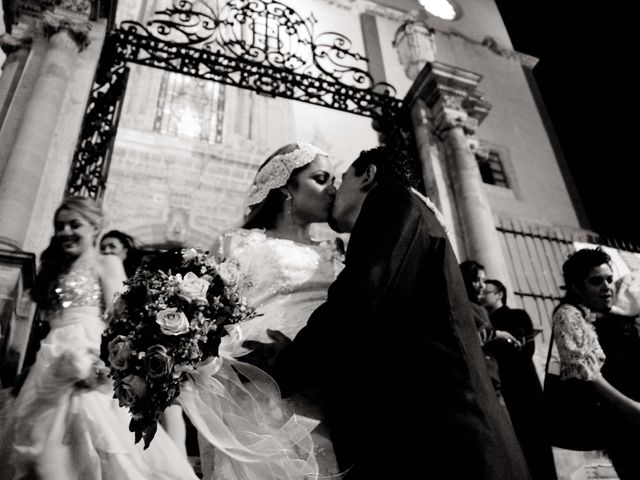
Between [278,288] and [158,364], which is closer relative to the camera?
[158,364]

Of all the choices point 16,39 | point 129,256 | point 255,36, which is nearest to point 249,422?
point 129,256

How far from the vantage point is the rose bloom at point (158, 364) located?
143cm

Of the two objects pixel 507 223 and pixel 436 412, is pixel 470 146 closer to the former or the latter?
pixel 507 223

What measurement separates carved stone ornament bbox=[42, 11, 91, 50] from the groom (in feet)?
15.9

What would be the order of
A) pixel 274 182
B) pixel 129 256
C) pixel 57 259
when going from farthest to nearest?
pixel 129 256 < pixel 57 259 < pixel 274 182

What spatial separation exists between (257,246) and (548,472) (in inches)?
119

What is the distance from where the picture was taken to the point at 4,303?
318 cm

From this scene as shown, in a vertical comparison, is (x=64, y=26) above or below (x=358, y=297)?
above

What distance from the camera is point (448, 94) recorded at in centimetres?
689

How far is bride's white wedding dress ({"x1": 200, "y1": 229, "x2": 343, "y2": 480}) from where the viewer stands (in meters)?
1.83

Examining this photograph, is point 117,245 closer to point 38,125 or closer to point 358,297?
point 38,125

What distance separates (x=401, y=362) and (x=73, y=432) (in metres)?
1.92

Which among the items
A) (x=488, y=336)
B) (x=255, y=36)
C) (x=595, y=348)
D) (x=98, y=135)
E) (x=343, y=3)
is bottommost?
(x=595, y=348)

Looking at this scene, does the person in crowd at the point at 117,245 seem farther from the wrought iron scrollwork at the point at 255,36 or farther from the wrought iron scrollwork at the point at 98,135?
the wrought iron scrollwork at the point at 255,36
